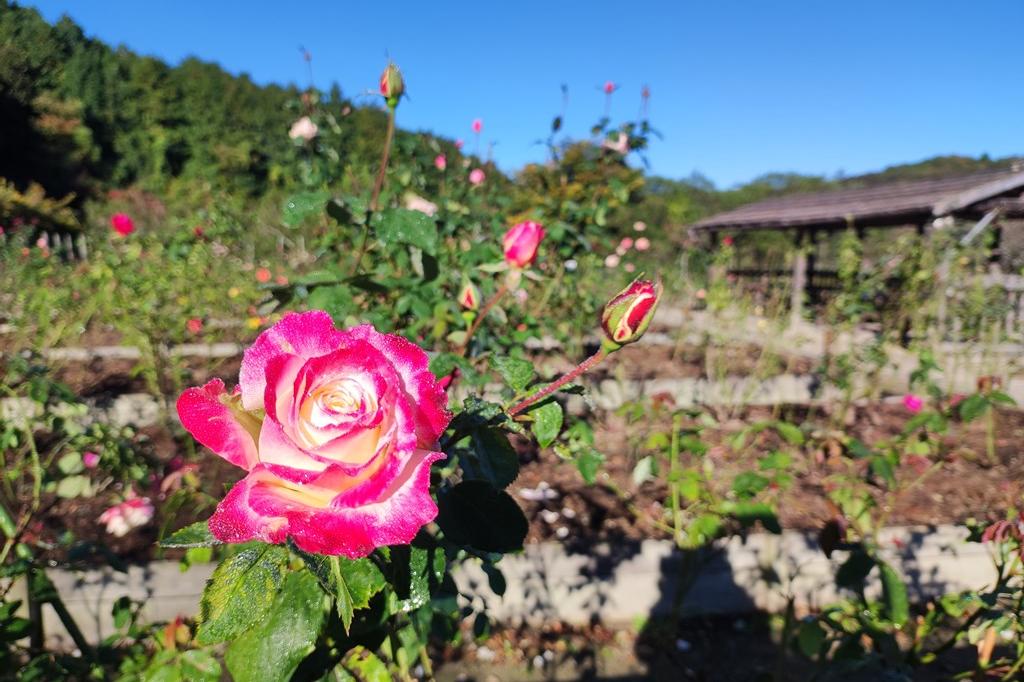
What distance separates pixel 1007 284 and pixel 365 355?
710cm

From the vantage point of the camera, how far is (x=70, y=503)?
207 centimetres

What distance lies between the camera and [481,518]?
0.48m

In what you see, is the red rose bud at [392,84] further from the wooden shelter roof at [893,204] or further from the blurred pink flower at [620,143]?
the wooden shelter roof at [893,204]

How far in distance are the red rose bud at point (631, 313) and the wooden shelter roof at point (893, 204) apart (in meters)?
4.66

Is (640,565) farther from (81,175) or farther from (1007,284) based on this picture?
(81,175)

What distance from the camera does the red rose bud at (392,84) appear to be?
3.12 feet

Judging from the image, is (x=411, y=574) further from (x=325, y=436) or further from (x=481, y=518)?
(x=325, y=436)

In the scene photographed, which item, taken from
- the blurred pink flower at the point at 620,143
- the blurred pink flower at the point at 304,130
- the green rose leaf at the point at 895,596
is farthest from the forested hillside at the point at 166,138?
the green rose leaf at the point at 895,596

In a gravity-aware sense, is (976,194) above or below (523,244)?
above

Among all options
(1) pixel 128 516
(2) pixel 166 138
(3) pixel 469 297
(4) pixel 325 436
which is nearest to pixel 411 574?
(4) pixel 325 436

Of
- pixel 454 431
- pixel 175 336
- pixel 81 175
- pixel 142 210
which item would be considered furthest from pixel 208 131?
pixel 454 431

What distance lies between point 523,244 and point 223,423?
0.56 metres

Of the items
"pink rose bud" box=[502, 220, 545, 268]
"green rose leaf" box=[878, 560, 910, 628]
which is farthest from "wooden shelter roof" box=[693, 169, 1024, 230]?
"pink rose bud" box=[502, 220, 545, 268]

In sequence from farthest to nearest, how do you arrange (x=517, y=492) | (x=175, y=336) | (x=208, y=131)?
(x=208, y=131), (x=175, y=336), (x=517, y=492)
